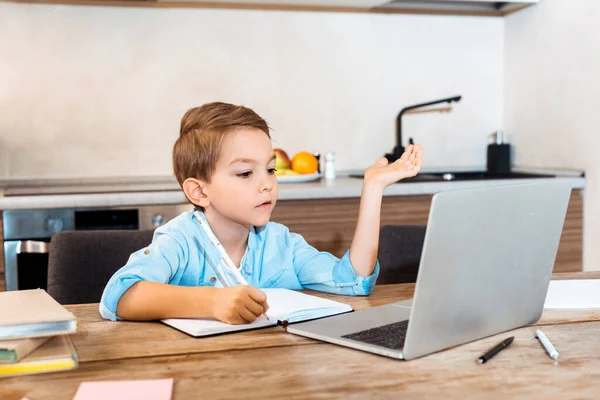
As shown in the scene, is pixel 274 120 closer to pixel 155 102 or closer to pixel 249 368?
Result: pixel 155 102

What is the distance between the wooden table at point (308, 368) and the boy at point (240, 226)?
22cm

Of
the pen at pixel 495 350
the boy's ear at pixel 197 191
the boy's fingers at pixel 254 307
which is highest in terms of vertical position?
the boy's ear at pixel 197 191

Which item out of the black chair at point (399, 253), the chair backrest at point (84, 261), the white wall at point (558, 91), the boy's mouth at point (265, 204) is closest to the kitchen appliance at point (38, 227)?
the chair backrest at point (84, 261)

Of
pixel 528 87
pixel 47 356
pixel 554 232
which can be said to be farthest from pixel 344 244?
pixel 47 356

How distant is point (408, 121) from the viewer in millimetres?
3182

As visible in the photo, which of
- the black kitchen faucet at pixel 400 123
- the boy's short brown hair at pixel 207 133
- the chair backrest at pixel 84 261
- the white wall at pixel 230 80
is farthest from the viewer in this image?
the black kitchen faucet at pixel 400 123

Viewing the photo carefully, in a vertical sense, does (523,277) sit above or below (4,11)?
below

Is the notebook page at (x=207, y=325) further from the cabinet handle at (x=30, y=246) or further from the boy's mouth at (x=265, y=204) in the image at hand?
the cabinet handle at (x=30, y=246)

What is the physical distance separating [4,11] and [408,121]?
5.45 ft

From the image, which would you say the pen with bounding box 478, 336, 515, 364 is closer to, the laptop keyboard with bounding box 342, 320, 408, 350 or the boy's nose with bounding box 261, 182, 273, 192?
the laptop keyboard with bounding box 342, 320, 408, 350

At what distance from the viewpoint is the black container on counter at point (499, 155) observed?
3.16 metres

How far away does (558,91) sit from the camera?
2.84m

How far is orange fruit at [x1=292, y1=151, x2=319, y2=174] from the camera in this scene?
283 centimetres

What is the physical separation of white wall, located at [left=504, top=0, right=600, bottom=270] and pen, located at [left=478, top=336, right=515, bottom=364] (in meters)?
1.78
